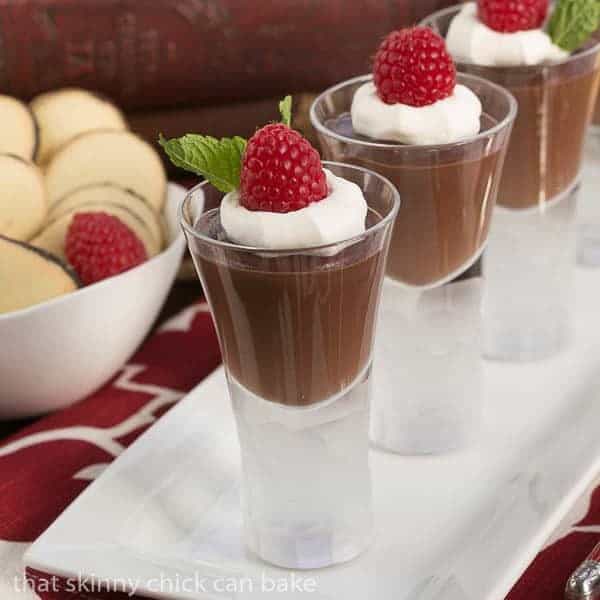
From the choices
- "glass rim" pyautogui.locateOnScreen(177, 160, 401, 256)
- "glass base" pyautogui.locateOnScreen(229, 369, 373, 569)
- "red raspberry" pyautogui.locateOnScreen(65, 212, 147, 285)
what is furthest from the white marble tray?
"glass rim" pyautogui.locateOnScreen(177, 160, 401, 256)

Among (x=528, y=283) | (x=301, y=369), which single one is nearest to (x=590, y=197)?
(x=528, y=283)

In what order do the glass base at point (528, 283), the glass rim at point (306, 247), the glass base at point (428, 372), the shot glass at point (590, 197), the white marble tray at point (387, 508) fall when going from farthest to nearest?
the shot glass at point (590, 197) < the glass base at point (528, 283) < the glass base at point (428, 372) < the white marble tray at point (387, 508) < the glass rim at point (306, 247)

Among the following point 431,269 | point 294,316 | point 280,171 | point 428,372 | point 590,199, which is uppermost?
point 280,171

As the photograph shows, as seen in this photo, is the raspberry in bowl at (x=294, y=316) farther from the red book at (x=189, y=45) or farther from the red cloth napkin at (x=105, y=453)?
the red book at (x=189, y=45)

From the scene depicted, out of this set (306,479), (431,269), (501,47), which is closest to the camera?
(306,479)

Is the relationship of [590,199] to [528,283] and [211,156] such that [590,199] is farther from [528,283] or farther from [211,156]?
[211,156]

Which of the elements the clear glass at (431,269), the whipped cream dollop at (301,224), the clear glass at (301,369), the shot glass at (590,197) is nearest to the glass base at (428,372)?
the clear glass at (431,269)
